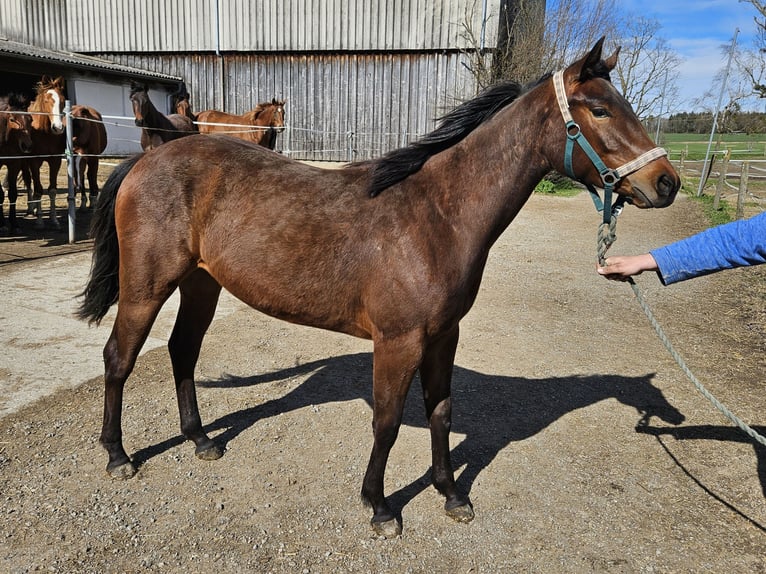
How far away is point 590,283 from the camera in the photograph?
7688mm

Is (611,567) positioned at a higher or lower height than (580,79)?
lower

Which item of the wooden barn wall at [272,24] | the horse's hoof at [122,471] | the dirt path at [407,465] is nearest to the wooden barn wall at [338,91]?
the wooden barn wall at [272,24]

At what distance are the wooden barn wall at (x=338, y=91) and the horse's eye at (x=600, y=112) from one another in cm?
1573

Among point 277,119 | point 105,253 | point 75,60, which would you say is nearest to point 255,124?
point 277,119

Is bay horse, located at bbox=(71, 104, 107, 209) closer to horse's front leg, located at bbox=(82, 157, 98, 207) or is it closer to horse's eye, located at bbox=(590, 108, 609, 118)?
horse's front leg, located at bbox=(82, 157, 98, 207)

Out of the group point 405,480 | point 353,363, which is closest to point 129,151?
point 353,363

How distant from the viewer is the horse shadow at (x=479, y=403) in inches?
136

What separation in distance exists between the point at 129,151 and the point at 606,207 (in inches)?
784

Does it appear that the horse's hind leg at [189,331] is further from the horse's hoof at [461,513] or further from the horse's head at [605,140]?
the horse's head at [605,140]

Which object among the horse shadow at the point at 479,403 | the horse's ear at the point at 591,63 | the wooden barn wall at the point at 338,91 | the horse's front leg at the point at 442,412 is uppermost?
the wooden barn wall at the point at 338,91

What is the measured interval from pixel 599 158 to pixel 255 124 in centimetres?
1323

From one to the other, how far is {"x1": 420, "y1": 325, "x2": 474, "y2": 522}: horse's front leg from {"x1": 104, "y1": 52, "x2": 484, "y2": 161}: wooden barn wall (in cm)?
1570

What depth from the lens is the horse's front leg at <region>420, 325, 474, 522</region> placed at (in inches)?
113

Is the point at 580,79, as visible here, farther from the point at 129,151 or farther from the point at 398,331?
the point at 129,151
